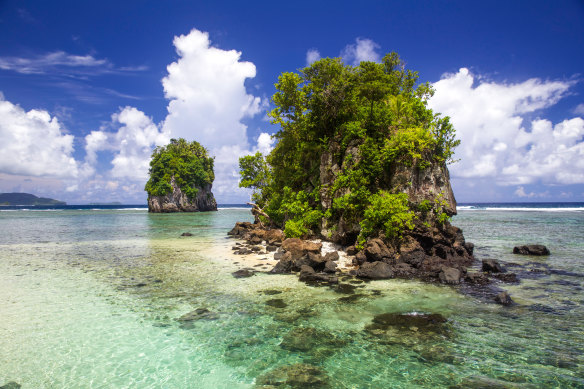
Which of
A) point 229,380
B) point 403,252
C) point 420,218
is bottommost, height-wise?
point 229,380

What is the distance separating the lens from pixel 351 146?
18.5 m

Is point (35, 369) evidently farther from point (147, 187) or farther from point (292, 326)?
point (147, 187)

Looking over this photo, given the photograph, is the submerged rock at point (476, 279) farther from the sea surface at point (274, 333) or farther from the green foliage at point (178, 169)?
the green foliage at point (178, 169)

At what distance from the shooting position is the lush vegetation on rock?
53.3 ft

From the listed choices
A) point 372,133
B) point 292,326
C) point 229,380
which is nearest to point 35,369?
point 229,380

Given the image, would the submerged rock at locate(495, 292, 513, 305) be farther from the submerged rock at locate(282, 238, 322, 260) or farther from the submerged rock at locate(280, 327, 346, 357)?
the submerged rock at locate(282, 238, 322, 260)

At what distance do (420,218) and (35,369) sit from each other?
53.1ft

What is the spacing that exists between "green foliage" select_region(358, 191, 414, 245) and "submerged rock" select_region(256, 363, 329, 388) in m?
10.6

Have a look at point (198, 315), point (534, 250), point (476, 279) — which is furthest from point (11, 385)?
point (534, 250)

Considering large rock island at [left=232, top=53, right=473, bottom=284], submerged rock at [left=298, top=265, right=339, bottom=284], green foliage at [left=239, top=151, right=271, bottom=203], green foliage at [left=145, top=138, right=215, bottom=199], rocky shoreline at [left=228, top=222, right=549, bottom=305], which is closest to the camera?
rocky shoreline at [left=228, top=222, right=549, bottom=305]

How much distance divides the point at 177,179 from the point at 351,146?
7124cm

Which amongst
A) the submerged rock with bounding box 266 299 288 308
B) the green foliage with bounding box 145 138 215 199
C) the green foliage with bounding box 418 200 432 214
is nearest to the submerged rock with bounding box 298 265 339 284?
the submerged rock with bounding box 266 299 288 308

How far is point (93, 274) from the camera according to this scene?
13.9 metres

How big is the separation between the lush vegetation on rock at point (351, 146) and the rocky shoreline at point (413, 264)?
1.16 meters
